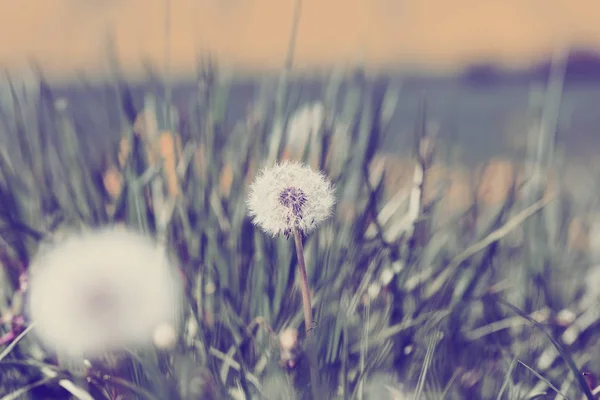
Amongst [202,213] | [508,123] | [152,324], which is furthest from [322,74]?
[508,123]

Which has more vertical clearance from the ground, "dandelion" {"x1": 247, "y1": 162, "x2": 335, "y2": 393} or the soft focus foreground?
"dandelion" {"x1": 247, "y1": 162, "x2": 335, "y2": 393}

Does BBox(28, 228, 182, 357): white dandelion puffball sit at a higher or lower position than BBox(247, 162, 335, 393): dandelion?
lower

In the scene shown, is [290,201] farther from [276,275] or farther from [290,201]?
[276,275]

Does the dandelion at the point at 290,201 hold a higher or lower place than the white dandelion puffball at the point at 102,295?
higher

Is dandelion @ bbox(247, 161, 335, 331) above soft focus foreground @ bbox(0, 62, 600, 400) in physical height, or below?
above

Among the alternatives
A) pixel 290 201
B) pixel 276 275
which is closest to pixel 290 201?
pixel 290 201

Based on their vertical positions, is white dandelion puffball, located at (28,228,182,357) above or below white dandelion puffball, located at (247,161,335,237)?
below
